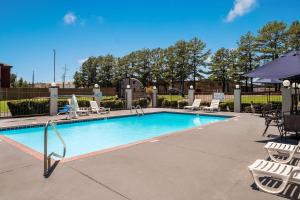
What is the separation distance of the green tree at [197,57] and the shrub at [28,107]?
2953 cm

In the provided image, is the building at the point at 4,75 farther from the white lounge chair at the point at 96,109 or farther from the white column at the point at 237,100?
the white column at the point at 237,100

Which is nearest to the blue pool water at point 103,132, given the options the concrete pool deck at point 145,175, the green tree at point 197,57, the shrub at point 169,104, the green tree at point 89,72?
the concrete pool deck at point 145,175

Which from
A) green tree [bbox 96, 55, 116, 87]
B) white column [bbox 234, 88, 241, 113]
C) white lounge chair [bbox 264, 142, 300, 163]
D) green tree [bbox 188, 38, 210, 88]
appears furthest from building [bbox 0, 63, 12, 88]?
white lounge chair [bbox 264, 142, 300, 163]

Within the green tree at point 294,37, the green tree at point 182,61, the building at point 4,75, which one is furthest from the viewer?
the green tree at point 182,61

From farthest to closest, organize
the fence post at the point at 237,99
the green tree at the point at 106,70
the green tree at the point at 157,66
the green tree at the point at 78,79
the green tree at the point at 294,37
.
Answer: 1. the green tree at the point at 78,79
2. the green tree at the point at 106,70
3. the green tree at the point at 157,66
4. the green tree at the point at 294,37
5. the fence post at the point at 237,99

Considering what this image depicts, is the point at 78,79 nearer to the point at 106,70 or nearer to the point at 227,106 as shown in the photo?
the point at 106,70

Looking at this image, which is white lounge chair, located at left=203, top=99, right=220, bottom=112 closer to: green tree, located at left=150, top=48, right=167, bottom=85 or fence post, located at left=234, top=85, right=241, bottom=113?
fence post, located at left=234, top=85, right=241, bottom=113

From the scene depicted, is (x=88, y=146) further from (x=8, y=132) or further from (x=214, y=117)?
(x=214, y=117)

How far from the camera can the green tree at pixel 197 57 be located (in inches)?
1527

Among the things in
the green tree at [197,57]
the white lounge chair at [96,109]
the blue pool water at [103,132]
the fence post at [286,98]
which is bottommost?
the blue pool water at [103,132]

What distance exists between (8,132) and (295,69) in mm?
9841

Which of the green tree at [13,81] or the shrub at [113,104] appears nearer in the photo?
the shrub at [113,104]

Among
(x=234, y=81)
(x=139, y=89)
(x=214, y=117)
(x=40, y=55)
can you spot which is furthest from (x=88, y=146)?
(x=40, y=55)

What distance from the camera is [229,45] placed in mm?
39344
